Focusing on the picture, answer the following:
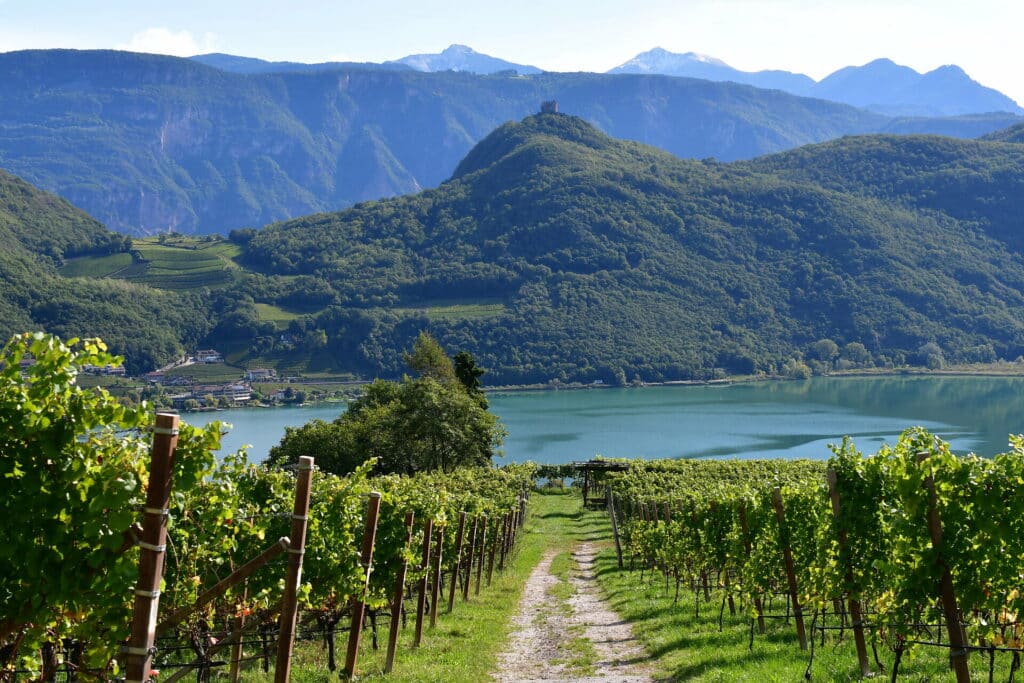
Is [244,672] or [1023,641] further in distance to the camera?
[244,672]

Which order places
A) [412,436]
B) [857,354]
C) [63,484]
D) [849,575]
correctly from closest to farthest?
[63,484]
[849,575]
[412,436]
[857,354]

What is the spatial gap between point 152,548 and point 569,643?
1057 cm

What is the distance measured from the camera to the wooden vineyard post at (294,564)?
230 inches

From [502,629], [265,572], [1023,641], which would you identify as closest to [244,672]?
[265,572]

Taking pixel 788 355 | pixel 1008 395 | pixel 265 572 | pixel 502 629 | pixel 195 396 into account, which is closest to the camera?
pixel 265 572

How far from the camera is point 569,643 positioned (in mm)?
14016

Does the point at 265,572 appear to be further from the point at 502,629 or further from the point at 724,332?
the point at 724,332

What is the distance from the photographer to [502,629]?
15492mm

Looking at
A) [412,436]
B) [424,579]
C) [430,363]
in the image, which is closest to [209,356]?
[430,363]

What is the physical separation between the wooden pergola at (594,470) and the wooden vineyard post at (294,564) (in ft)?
100

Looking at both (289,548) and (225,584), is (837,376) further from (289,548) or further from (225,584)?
(225,584)

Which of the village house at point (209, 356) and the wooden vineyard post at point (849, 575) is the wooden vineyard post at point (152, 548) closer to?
the wooden vineyard post at point (849, 575)

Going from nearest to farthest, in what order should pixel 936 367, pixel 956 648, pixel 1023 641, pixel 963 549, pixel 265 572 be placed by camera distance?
pixel 956 648 < pixel 963 549 < pixel 1023 641 < pixel 265 572 < pixel 936 367

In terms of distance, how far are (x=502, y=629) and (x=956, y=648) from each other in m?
9.78
